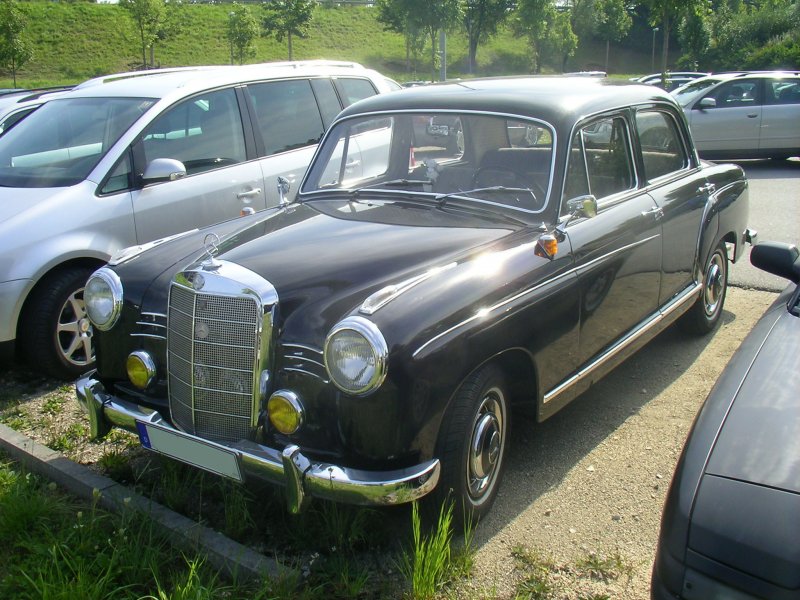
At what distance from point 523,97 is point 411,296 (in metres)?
1.71

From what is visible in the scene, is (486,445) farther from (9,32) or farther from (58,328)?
(9,32)

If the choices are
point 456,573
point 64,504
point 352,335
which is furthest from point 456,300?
point 64,504

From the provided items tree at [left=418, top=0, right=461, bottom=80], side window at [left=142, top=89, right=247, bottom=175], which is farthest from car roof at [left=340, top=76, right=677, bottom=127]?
tree at [left=418, top=0, right=461, bottom=80]

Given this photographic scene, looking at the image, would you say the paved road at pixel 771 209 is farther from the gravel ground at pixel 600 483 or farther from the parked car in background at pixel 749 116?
the gravel ground at pixel 600 483

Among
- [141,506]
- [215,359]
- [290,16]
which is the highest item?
[290,16]

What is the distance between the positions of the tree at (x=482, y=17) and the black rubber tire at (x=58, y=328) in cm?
4092

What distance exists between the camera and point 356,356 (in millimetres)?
2799

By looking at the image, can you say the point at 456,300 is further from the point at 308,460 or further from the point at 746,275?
the point at 746,275

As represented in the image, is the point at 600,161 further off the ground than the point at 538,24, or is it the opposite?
the point at 538,24

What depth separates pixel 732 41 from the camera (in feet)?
137

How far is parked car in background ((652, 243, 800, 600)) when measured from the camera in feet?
6.11

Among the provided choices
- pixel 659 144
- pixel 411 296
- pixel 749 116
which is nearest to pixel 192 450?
pixel 411 296

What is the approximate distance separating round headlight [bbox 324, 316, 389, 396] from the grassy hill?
3449 cm

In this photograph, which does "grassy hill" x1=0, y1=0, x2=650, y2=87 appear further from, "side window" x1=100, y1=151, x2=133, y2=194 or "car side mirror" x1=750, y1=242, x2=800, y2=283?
"car side mirror" x1=750, y1=242, x2=800, y2=283
